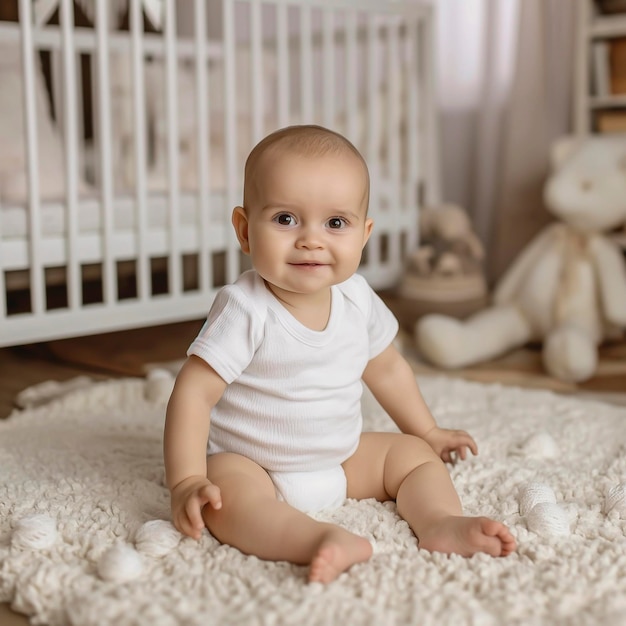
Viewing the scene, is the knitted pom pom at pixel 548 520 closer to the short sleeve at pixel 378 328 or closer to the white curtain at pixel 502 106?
the short sleeve at pixel 378 328

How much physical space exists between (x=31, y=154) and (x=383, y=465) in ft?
3.25

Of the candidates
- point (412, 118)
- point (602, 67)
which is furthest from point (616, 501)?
point (602, 67)

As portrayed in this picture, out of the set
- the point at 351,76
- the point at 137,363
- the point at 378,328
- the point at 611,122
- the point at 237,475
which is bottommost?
the point at 137,363

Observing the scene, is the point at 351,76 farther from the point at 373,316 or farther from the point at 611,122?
the point at 373,316

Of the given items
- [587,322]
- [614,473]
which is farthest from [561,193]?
[614,473]

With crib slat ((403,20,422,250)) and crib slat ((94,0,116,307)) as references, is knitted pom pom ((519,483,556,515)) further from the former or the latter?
crib slat ((403,20,422,250))

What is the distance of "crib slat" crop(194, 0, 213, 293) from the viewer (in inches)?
76.8

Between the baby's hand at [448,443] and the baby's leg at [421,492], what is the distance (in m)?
0.03

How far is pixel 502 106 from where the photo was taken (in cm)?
300

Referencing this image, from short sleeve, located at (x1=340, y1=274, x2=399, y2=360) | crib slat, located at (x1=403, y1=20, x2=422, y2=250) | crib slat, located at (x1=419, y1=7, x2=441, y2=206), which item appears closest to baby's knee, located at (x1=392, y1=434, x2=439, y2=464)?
short sleeve, located at (x1=340, y1=274, x2=399, y2=360)

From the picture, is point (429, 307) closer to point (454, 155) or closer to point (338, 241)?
point (454, 155)

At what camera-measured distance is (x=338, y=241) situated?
37.8 inches

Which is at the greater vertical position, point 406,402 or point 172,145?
point 172,145

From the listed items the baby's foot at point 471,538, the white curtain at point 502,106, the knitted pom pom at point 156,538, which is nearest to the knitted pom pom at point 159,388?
the knitted pom pom at point 156,538
